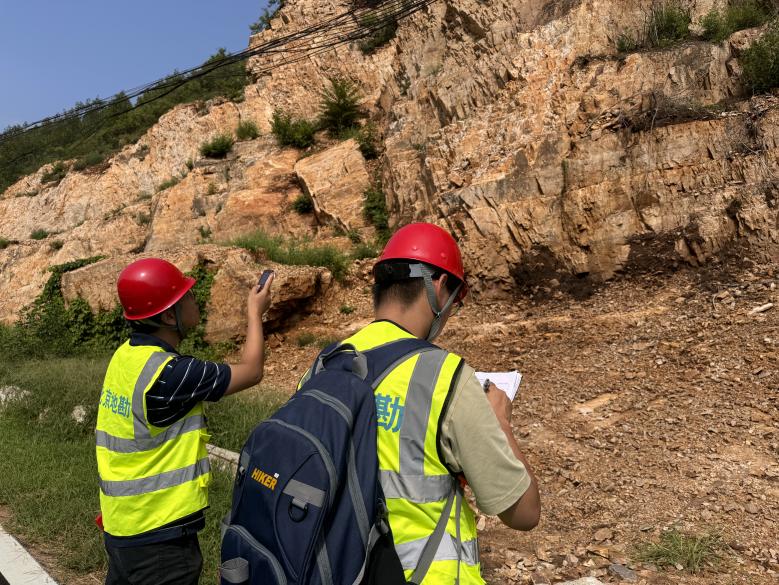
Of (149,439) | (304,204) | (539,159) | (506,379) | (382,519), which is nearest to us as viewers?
(382,519)

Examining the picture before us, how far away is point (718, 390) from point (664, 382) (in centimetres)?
50

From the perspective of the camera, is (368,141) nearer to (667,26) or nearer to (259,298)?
(667,26)

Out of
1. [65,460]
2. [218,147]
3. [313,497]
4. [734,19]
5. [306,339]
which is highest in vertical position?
[218,147]

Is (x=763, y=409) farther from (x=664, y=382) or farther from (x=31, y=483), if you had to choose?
(x=31, y=483)

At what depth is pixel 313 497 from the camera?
4.10 feet

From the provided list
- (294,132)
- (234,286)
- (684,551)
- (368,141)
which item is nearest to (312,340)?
(234,286)

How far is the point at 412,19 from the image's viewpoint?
14492 millimetres

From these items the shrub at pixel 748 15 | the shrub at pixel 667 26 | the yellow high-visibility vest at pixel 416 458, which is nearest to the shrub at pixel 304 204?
the shrub at pixel 667 26

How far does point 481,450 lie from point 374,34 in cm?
1851

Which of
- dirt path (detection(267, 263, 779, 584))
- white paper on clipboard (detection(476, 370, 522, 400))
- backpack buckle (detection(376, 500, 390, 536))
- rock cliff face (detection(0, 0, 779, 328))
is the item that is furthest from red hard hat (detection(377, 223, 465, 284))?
rock cliff face (detection(0, 0, 779, 328))

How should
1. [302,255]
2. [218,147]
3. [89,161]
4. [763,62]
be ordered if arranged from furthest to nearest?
[89,161] < [218,147] < [302,255] < [763,62]

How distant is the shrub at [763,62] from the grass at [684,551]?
6.27 meters

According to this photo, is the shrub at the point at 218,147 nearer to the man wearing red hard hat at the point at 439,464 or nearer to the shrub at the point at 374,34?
the shrub at the point at 374,34

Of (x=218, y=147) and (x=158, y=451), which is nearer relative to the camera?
(x=158, y=451)
